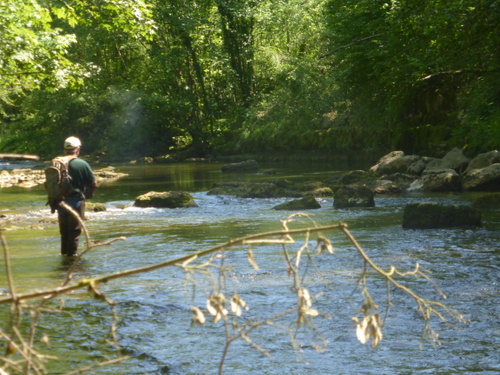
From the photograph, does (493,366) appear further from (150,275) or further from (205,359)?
(150,275)

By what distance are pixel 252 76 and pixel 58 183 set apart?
3512 centimetres

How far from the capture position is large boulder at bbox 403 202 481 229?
500 inches

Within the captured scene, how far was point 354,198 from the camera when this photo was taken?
54.1 ft

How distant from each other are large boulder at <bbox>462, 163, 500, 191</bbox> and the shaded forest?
1066 millimetres

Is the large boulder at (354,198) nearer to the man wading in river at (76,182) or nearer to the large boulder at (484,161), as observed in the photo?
the large boulder at (484,161)

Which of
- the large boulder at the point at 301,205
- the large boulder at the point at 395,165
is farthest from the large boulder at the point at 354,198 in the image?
the large boulder at the point at 395,165

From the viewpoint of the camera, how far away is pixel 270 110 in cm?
3850

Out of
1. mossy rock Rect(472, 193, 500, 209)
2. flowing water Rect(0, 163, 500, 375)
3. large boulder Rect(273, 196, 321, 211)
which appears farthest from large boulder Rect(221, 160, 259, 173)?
Result: mossy rock Rect(472, 193, 500, 209)

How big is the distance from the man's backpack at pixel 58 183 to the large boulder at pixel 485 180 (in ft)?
38.8

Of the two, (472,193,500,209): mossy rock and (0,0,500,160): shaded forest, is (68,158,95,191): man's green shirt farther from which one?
(472,193,500,209): mossy rock

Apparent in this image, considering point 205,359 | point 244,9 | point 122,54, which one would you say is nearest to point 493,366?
point 205,359

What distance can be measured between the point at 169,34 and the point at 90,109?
6694mm

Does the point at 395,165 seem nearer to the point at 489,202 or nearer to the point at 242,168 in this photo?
the point at 489,202

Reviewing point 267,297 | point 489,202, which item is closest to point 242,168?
point 489,202
